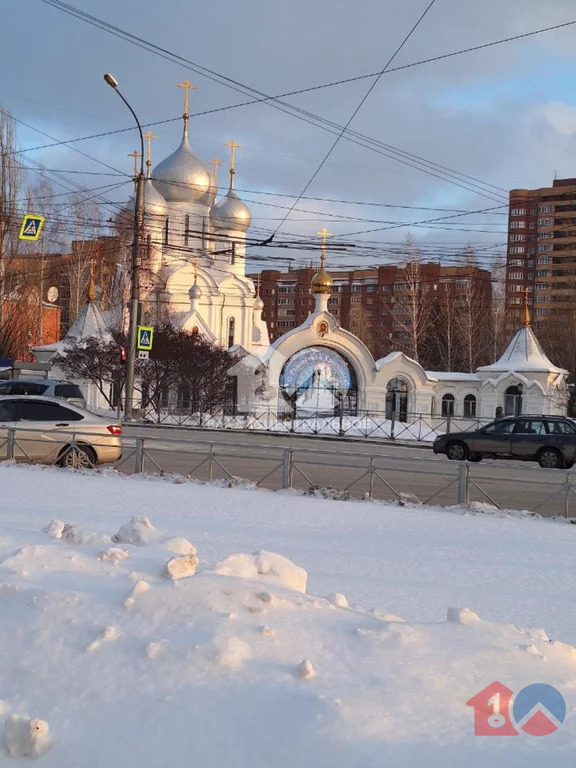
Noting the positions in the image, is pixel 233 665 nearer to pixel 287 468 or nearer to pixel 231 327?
pixel 287 468

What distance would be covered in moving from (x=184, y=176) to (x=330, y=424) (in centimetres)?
2756

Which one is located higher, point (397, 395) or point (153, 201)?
point (153, 201)

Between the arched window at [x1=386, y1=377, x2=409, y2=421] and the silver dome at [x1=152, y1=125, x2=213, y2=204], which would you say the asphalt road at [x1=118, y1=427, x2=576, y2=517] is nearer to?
the arched window at [x1=386, y1=377, x2=409, y2=421]

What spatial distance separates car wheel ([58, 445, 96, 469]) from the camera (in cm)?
1452

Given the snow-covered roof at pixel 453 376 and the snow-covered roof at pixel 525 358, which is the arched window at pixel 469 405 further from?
the snow-covered roof at pixel 525 358

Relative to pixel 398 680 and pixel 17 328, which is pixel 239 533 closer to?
pixel 398 680

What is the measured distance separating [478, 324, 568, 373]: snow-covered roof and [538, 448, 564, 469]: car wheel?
16.2m

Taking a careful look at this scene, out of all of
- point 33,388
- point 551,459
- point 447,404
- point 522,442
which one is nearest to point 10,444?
point 33,388

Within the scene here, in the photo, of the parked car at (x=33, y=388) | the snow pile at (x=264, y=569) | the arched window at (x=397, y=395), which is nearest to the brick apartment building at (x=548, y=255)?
the arched window at (x=397, y=395)

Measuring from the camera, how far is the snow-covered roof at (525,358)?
3616 centimetres

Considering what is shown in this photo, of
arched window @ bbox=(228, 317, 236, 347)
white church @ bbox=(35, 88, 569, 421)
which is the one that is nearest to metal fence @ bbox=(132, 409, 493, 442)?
white church @ bbox=(35, 88, 569, 421)

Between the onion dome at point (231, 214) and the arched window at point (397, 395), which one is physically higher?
the onion dome at point (231, 214)

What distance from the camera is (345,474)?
15648mm

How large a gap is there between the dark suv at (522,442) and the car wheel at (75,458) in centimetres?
1044
